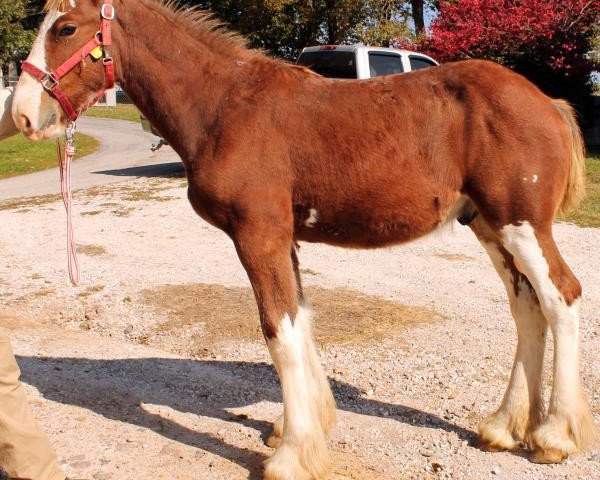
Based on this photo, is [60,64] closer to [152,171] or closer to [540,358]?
[540,358]

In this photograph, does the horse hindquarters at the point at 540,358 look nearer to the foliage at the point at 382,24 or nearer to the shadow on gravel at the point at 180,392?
the shadow on gravel at the point at 180,392

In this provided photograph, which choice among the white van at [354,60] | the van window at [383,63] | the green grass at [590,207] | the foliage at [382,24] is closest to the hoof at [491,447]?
the green grass at [590,207]

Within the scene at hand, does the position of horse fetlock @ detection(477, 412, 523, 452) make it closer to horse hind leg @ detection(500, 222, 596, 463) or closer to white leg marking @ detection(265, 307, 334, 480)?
horse hind leg @ detection(500, 222, 596, 463)

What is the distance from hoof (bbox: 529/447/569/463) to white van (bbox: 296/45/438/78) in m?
8.54

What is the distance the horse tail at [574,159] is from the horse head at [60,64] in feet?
7.81

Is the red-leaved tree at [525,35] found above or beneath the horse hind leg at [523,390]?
above

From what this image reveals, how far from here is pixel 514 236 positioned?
3.36 m

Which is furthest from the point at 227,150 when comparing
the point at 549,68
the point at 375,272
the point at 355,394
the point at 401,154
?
the point at 549,68

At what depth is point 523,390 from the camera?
145 inches

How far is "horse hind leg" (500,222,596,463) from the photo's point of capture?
132 inches

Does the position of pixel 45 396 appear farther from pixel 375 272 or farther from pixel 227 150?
pixel 375 272

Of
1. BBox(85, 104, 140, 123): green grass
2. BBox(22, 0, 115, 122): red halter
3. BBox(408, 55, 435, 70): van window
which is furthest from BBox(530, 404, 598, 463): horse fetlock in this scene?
BBox(85, 104, 140, 123): green grass

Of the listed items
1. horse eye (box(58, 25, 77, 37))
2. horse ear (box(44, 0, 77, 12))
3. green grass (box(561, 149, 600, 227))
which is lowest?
green grass (box(561, 149, 600, 227))

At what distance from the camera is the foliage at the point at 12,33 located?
28.9 metres
